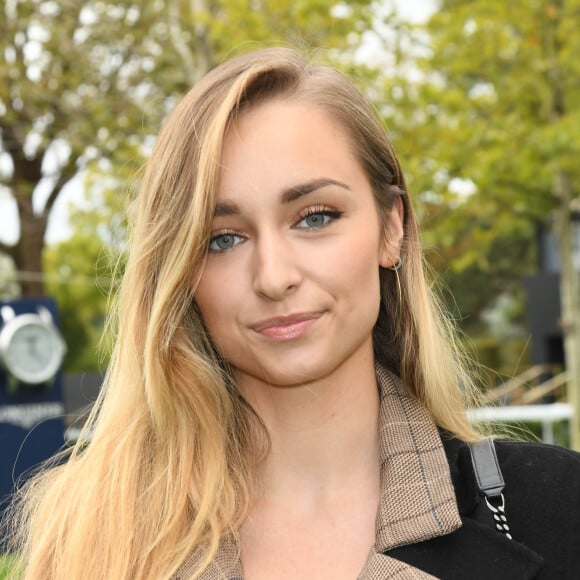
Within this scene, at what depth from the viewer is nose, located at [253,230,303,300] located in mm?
2447

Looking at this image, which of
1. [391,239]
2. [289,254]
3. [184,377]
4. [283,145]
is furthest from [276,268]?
[184,377]

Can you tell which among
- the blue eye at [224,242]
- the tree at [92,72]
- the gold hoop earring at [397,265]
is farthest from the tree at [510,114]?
the blue eye at [224,242]

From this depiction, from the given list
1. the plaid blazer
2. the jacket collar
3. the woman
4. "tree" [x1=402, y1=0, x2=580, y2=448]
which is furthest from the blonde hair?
"tree" [x1=402, y1=0, x2=580, y2=448]

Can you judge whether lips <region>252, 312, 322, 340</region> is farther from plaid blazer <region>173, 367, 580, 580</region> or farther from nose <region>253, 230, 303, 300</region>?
Answer: plaid blazer <region>173, 367, 580, 580</region>

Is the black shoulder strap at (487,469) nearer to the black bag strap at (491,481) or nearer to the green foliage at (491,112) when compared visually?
the black bag strap at (491,481)

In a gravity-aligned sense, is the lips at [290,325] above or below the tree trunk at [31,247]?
above

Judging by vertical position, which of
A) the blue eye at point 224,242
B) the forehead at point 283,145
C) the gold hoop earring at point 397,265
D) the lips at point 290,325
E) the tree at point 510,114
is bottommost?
the tree at point 510,114

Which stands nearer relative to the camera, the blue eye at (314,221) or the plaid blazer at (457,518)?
the plaid blazer at (457,518)

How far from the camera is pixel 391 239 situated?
9.09ft

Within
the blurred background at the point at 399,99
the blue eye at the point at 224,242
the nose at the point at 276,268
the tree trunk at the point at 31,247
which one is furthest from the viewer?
the tree trunk at the point at 31,247

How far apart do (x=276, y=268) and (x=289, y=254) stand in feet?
0.20

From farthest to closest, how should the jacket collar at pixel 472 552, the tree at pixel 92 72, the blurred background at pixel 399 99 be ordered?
the tree at pixel 92 72, the blurred background at pixel 399 99, the jacket collar at pixel 472 552

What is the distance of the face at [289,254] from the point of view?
98.3 inches

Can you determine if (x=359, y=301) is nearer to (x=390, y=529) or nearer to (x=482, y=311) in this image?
(x=390, y=529)
